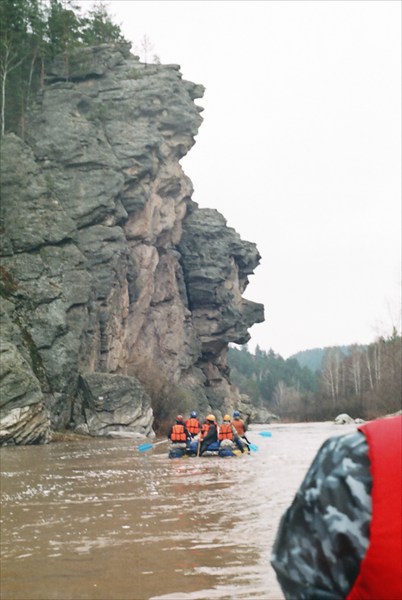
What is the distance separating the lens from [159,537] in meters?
7.78

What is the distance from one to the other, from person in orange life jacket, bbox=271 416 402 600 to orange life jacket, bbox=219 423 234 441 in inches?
780

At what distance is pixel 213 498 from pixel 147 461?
26.8ft

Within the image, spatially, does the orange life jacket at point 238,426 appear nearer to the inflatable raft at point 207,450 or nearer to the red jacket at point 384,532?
the inflatable raft at point 207,450

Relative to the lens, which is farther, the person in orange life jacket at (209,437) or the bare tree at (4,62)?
the bare tree at (4,62)

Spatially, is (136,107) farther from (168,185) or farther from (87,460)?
(87,460)

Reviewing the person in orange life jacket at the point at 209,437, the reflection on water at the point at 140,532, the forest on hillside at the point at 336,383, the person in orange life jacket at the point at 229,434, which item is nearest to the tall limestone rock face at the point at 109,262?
the person in orange life jacket at the point at 209,437

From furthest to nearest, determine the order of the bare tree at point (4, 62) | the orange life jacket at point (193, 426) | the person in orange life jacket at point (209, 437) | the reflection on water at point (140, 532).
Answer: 1. the bare tree at point (4, 62)
2. the orange life jacket at point (193, 426)
3. the person in orange life jacket at point (209, 437)
4. the reflection on water at point (140, 532)

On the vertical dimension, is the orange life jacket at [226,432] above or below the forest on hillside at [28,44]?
below

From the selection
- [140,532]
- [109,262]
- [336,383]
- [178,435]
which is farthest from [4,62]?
[336,383]

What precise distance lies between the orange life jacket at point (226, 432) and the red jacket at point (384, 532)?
65.2 feet

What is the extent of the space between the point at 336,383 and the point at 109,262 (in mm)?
63049

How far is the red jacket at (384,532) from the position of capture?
4.13ft

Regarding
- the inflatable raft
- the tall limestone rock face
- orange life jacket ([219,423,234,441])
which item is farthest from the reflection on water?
the tall limestone rock face

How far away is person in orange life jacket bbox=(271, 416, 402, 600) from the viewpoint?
49.9 inches
